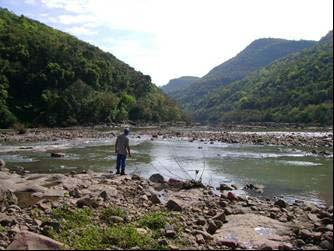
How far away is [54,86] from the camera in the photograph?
105m

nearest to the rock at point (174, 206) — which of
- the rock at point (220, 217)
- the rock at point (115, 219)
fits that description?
the rock at point (220, 217)

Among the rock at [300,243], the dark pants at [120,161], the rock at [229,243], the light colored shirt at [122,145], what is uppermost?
the light colored shirt at [122,145]

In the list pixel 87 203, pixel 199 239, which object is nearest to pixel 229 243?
pixel 199 239

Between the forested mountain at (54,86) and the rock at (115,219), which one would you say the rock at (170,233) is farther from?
the forested mountain at (54,86)

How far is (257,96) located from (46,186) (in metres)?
150

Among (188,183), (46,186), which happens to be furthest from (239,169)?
(46,186)

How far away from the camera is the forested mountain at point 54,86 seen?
95206 millimetres

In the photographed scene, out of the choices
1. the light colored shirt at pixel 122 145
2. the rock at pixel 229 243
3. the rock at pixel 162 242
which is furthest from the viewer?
the light colored shirt at pixel 122 145

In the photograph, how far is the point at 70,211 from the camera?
1246 centimetres

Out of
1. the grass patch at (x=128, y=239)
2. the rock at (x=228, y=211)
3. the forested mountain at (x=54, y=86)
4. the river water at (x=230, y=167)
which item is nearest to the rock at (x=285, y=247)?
the grass patch at (x=128, y=239)

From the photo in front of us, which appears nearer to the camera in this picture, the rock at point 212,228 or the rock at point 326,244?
the rock at point 326,244

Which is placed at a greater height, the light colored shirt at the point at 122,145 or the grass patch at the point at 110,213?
the light colored shirt at the point at 122,145

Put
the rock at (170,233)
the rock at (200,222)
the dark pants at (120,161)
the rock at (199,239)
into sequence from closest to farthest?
the rock at (199,239) < the rock at (170,233) < the rock at (200,222) < the dark pants at (120,161)

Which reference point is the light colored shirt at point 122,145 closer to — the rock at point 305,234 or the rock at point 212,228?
the rock at point 212,228
